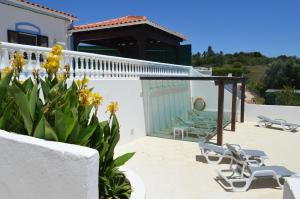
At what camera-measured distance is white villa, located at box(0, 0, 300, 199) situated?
2.40 m

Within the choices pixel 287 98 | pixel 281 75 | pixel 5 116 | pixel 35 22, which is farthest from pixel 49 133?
pixel 281 75

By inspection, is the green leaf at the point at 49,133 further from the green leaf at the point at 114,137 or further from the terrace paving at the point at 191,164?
the terrace paving at the point at 191,164

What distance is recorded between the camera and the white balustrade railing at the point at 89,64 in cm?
558

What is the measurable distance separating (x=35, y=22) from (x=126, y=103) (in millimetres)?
5533

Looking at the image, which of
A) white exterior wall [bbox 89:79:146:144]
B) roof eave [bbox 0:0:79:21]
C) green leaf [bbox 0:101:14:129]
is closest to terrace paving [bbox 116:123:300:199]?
white exterior wall [bbox 89:79:146:144]

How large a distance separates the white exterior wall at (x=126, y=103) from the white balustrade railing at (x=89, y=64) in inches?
12.5

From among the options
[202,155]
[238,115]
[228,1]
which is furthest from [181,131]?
[228,1]

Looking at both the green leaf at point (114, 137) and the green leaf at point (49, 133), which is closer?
the green leaf at point (49, 133)

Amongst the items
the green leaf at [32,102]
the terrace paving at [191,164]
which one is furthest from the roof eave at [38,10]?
the green leaf at [32,102]

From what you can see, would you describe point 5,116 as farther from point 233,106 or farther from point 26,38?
point 233,106

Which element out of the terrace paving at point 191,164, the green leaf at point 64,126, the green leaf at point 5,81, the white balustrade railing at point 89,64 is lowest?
the terrace paving at point 191,164

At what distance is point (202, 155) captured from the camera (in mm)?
9469

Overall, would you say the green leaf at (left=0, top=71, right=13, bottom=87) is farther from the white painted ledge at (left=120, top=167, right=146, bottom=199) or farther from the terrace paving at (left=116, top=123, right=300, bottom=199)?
the terrace paving at (left=116, top=123, right=300, bottom=199)

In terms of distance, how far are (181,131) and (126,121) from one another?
318 centimetres
